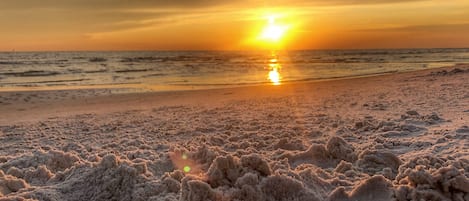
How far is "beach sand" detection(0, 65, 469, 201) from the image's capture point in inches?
95.9

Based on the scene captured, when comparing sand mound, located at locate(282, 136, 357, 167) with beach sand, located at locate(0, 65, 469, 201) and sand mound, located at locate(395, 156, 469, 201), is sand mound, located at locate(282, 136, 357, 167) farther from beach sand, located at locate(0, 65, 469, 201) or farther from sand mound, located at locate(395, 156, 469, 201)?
sand mound, located at locate(395, 156, 469, 201)

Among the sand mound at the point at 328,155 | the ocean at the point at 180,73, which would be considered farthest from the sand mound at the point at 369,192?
the ocean at the point at 180,73

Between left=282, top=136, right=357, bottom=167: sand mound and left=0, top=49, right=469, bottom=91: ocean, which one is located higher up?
left=0, top=49, right=469, bottom=91: ocean

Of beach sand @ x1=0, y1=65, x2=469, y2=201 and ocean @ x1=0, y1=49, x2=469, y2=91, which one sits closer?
beach sand @ x1=0, y1=65, x2=469, y2=201

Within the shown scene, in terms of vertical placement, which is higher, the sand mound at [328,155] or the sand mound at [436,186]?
the sand mound at [436,186]

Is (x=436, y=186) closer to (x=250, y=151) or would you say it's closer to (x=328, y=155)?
(x=328, y=155)

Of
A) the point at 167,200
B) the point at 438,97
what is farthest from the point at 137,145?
the point at 438,97

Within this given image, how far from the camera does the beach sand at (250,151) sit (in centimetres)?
244

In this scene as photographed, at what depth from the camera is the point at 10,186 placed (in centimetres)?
315

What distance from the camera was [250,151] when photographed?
4.63 metres

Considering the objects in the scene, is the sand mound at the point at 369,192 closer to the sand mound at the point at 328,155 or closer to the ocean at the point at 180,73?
the sand mound at the point at 328,155

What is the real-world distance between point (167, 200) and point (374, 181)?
1.24 meters

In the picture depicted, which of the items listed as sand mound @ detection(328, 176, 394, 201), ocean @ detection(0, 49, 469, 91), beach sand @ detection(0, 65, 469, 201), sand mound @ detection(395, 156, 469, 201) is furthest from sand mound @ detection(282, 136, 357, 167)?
ocean @ detection(0, 49, 469, 91)

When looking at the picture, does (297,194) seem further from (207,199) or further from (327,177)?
(327,177)
